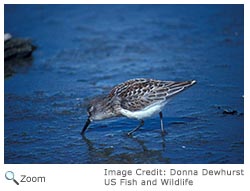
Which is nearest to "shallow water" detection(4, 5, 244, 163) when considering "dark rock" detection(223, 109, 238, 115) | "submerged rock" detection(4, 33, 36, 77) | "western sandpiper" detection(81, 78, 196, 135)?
"dark rock" detection(223, 109, 238, 115)
